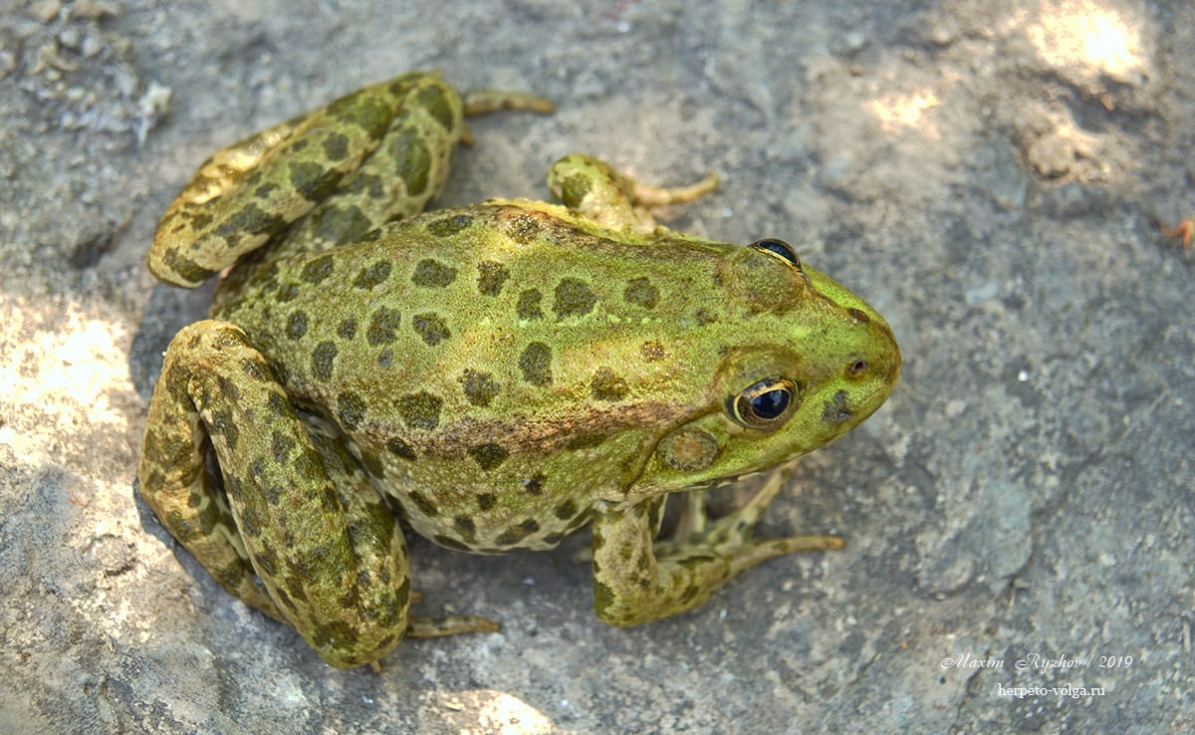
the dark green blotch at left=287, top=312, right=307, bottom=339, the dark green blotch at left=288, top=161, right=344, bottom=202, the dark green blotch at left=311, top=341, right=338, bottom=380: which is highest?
the dark green blotch at left=288, top=161, right=344, bottom=202

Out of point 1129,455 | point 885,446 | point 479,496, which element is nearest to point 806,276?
point 885,446

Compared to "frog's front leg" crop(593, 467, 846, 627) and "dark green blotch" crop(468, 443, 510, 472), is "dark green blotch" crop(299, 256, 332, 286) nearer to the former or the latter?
"dark green blotch" crop(468, 443, 510, 472)

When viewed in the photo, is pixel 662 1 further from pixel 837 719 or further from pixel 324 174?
pixel 837 719

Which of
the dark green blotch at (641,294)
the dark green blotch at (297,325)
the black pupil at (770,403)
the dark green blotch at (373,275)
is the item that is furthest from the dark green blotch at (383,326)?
the black pupil at (770,403)

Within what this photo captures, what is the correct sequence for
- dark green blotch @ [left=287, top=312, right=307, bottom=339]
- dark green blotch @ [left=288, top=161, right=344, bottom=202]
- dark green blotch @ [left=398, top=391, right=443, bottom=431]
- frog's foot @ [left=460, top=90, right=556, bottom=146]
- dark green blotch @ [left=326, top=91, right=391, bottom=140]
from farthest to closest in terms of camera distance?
frog's foot @ [left=460, top=90, right=556, bottom=146] → dark green blotch @ [left=326, top=91, right=391, bottom=140] → dark green blotch @ [left=288, top=161, right=344, bottom=202] → dark green blotch @ [left=287, top=312, right=307, bottom=339] → dark green blotch @ [left=398, top=391, right=443, bottom=431]

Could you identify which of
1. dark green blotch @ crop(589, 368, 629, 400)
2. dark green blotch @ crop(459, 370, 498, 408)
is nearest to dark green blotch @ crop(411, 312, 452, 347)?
dark green blotch @ crop(459, 370, 498, 408)

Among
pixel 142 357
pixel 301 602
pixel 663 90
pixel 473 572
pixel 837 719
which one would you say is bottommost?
pixel 837 719

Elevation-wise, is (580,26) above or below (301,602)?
above
